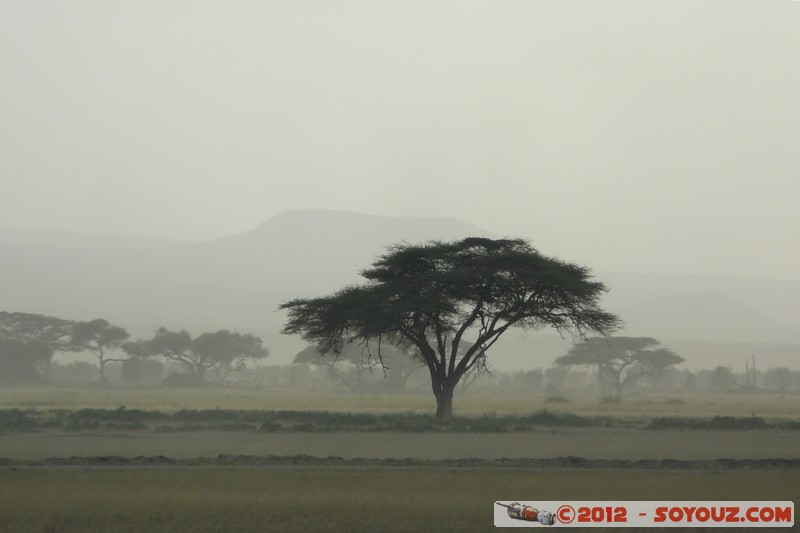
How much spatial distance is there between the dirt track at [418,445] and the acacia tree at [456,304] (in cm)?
869

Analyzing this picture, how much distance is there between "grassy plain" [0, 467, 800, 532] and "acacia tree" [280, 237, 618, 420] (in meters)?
18.3

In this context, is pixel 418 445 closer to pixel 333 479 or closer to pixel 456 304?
pixel 333 479

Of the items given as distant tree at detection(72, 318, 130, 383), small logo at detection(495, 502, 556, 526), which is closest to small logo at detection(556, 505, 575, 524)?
small logo at detection(495, 502, 556, 526)

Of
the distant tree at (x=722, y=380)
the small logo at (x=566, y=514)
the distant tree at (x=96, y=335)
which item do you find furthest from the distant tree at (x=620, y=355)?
the small logo at (x=566, y=514)

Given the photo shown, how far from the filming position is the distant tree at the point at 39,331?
87562 mm

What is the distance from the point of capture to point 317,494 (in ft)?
53.1

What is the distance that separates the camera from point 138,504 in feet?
49.4

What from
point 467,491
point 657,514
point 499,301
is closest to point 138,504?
point 467,491

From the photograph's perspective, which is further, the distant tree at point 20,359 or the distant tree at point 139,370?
the distant tree at point 139,370

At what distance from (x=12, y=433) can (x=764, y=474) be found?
1974cm

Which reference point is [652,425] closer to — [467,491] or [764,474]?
[764,474]

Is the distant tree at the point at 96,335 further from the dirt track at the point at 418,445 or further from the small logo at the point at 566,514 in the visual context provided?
the small logo at the point at 566,514

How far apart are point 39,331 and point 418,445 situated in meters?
70.8

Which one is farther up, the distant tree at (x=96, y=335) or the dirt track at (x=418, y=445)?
the distant tree at (x=96, y=335)
